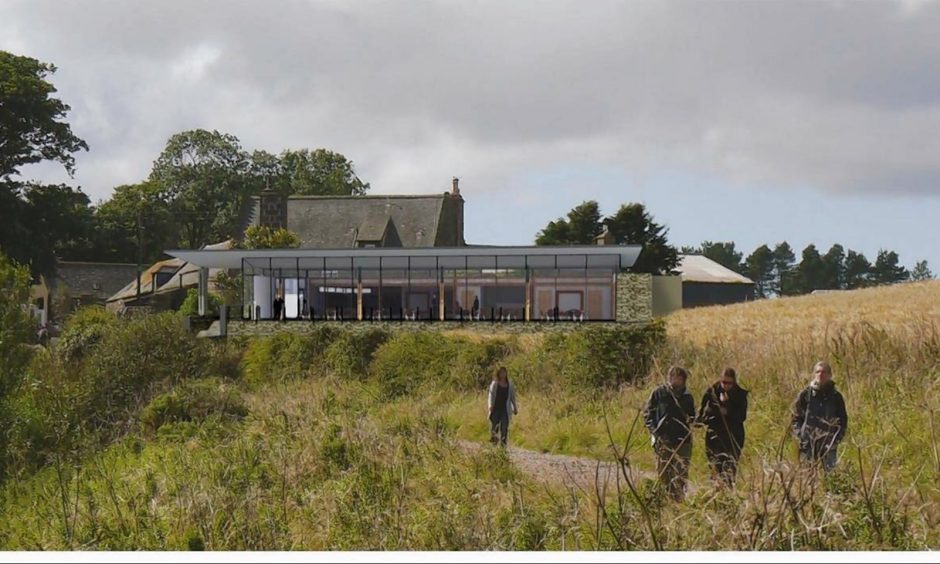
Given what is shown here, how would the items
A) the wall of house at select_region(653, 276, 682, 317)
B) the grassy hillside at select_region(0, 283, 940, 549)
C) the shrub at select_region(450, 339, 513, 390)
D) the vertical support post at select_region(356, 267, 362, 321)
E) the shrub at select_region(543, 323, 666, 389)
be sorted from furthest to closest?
1. the wall of house at select_region(653, 276, 682, 317)
2. the vertical support post at select_region(356, 267, 362, 321)
3. the shrub at select_region(450, 339, 513, 390)
4. the shrub at select_region(543, 323, 666, 389)
5. the grassy hillside at select_region(0, 283, 940, 549)

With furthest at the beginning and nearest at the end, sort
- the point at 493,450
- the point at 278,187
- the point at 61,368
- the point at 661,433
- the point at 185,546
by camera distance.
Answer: the point at 278,187 < the point at 61,368 < the point at 493,450 < the point at 661,433 < the point at 185,546

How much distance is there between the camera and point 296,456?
14062 millimetres

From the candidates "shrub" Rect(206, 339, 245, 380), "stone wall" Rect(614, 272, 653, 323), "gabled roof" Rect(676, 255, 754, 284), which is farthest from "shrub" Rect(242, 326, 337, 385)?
"gabled roof" Rect(676, 255, 754, 284)

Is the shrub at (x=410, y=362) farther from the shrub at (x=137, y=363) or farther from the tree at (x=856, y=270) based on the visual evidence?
the tree at (x=856, y=270)

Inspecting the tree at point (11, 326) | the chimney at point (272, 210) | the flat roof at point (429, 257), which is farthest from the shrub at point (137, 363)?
the chimney at point (272, 210)

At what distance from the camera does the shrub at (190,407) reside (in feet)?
70.5

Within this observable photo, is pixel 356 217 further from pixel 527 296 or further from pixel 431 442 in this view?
pixel 431 442

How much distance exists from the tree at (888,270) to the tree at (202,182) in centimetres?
4716

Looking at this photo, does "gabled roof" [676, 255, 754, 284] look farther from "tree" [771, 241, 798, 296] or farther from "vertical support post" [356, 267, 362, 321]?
"vertical support post" [356, 267, 362, 321]

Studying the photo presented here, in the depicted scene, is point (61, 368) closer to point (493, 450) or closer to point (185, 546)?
point (493, 450)

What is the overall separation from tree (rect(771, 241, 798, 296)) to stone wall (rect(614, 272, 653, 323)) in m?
41.9

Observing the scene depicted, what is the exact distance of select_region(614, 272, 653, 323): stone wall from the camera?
1469 inches

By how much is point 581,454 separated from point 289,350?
15099 millimetres

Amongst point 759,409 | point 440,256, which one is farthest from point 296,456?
point 440,256
